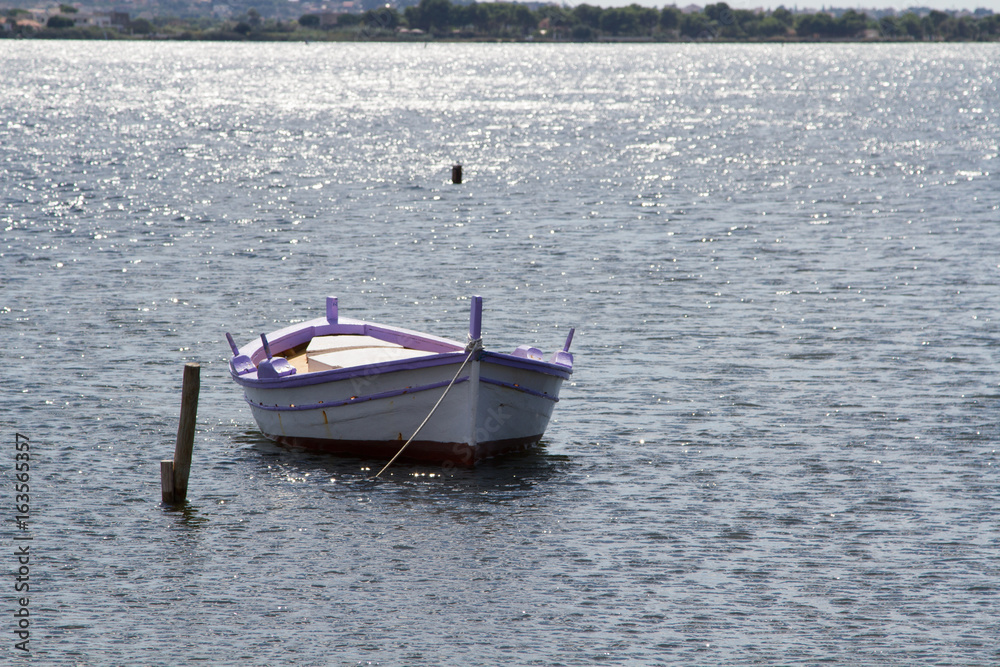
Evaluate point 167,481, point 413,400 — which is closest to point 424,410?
point 413,400

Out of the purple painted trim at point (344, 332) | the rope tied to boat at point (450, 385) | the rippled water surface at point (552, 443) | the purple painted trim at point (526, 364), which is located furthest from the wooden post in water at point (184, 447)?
the purple painted trim at point (344, 332)

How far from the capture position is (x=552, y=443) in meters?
23.5

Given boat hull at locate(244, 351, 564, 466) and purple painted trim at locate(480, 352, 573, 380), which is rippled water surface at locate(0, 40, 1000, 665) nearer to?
boat hull at locate(244, 351, 564, 466)

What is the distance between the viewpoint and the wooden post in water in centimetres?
1909

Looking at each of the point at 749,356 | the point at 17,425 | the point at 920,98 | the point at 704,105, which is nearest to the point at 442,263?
the point at 749,356

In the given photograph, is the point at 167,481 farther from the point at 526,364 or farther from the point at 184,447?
the point at 526,364

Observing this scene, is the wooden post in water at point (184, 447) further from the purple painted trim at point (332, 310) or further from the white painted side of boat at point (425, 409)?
the purple painted trim at point (332, 310)

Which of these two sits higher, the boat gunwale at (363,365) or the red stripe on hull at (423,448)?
the boat gunwale at (363,365)

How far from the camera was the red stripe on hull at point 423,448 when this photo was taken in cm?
2156

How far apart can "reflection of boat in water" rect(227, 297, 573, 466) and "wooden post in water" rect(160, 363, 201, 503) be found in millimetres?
2986

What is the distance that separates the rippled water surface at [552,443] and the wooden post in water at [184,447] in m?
0.37

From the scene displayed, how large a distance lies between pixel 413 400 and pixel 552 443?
11.2ft

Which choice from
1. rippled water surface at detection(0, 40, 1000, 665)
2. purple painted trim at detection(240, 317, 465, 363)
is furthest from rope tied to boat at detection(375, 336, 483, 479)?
purple painted trim at detection(240, 317, 465, 363)

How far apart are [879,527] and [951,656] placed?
4.19 metres
